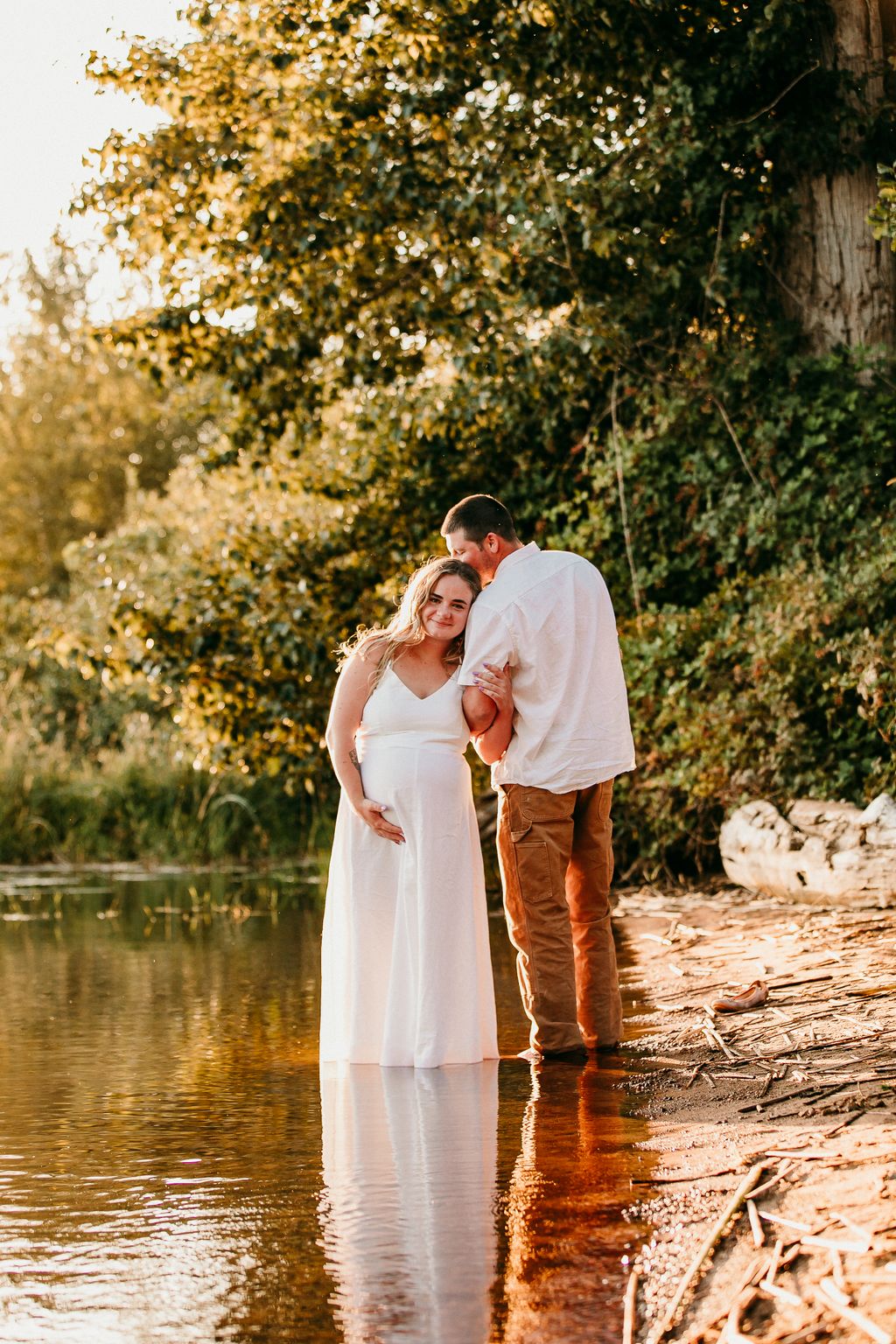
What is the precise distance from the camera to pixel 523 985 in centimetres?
601

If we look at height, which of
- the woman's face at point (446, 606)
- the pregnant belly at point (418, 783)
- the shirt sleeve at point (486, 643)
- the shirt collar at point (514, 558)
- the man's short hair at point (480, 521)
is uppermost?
the man's short hair at point (480, 521)

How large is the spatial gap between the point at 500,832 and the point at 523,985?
60 centimetres

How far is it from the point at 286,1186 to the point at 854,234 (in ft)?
28.8

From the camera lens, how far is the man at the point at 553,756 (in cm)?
594

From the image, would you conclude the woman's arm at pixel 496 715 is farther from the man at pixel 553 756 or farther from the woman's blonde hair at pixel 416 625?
the woman's blonde hair at pixel 416 625

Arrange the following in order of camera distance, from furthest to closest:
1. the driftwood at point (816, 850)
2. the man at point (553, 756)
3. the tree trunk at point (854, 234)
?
the tree trunk at point (854, 234) < the driftwood at point (816, 850) < the man at point (553, 756)

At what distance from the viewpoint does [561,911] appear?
596 centimetres

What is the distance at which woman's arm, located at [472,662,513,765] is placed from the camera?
235 inches

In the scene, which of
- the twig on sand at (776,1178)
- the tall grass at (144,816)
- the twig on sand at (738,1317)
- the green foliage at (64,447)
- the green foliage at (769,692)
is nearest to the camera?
the twig on sand at (738,1317)

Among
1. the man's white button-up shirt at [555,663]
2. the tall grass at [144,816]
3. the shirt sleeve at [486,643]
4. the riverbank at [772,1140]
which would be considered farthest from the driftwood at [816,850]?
the tall grass at [144,816]

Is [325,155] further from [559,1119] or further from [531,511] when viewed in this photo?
[559,1119]

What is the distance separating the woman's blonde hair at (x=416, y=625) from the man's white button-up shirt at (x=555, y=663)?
16 cm

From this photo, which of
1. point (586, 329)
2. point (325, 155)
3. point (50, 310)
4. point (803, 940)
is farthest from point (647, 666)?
point (50, 310)

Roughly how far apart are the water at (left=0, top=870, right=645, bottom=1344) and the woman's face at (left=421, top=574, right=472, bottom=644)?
5.60 ft
